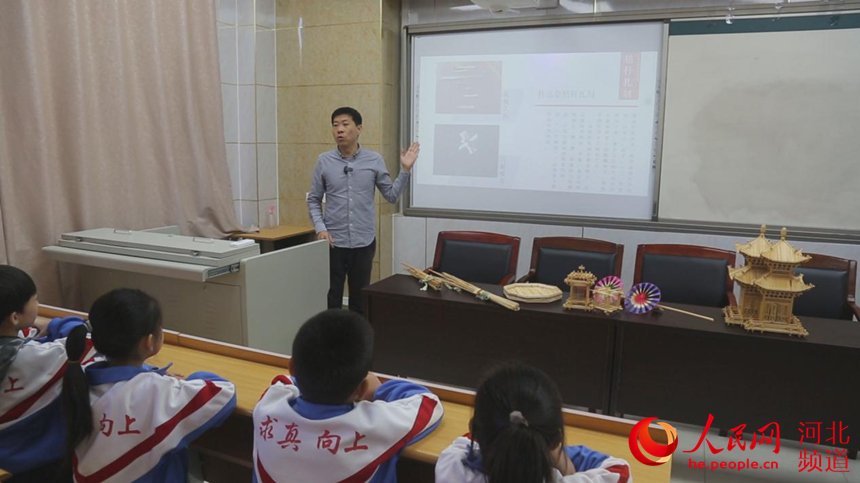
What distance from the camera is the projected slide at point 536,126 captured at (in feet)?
12.9

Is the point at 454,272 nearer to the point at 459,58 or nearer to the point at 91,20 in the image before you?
the point at 459,58

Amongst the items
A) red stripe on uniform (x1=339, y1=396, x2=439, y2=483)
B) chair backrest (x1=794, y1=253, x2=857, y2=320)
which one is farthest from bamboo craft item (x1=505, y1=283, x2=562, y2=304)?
red stripe on uniform (x1=339, y1=396, x2=439, y2=483)

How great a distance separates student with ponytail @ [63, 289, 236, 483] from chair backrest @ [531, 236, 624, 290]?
216cm

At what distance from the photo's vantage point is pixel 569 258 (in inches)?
125

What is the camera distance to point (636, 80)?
3869 mm

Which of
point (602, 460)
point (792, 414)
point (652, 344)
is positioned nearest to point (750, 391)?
point (792, 414)

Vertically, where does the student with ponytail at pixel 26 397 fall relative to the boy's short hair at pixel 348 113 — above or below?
below

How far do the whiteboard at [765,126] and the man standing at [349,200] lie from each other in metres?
1.81

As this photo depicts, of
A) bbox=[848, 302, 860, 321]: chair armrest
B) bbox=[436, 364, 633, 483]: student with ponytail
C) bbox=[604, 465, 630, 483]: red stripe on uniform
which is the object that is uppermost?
bbox=[436, 364, 633, 483]: student with ponytail

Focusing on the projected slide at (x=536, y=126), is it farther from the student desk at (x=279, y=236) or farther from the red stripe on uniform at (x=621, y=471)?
the red stripe on uniform at (x=621, y=471)

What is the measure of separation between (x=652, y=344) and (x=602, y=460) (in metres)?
1.32

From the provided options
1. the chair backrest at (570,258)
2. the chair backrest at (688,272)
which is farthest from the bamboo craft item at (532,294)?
Result: the chair backrest at (688,272)

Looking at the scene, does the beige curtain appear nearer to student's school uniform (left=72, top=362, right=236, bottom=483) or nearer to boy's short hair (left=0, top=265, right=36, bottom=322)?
boy's short hair (left=0, top=265, right=36, bottom=322)

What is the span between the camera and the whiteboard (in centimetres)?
346
